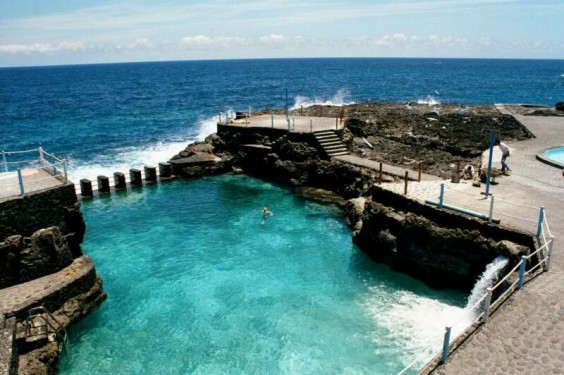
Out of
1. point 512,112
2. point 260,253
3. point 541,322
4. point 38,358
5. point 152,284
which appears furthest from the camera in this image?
point 512,112

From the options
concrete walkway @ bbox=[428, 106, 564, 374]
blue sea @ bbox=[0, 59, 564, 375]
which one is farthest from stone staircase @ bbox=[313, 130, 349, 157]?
concrete walkway @ bbox=[428, 106, 564, 374]

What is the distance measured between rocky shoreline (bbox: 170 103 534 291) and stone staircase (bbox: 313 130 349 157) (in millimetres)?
504

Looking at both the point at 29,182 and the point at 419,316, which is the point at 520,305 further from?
the point at 29,182

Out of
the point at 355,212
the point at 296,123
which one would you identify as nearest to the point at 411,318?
the point at 355,212

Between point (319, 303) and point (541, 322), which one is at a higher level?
point (541, 322)

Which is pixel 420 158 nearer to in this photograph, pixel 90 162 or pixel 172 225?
pixel 172 225

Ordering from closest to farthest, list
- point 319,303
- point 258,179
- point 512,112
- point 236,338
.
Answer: point 236,338 → point 319,303 → point 258,179 → point 512,112

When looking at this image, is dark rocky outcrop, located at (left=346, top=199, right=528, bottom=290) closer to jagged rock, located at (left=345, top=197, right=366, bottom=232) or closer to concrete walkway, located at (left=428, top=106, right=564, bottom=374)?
jagged rock, located at (left=345, top=197, right=366, bottom=232)

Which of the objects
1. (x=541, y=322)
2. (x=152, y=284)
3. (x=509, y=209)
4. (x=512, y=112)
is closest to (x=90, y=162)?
(x=152, y=284)

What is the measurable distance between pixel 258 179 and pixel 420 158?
1195 cm

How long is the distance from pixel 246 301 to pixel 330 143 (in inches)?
659

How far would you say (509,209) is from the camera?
58.0ft

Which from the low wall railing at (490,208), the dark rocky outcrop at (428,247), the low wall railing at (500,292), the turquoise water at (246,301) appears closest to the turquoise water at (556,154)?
the low wall railing at (490,208)

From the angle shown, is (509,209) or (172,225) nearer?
(509,209)
